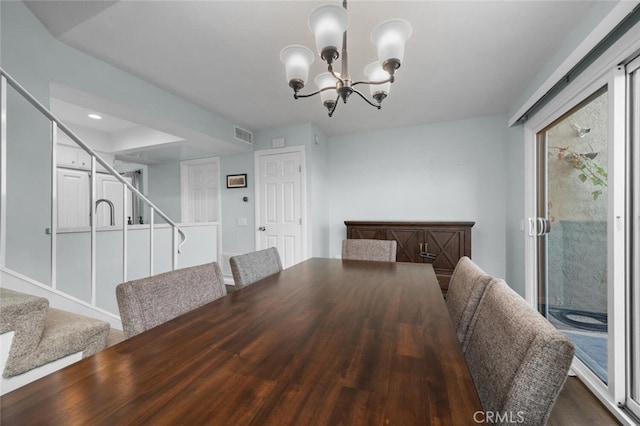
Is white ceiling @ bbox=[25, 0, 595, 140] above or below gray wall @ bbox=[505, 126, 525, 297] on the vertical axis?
above

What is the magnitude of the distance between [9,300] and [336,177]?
358cm

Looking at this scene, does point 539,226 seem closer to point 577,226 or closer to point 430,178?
point 577,226

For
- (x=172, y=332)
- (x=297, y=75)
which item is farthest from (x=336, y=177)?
(x=172, y=332)

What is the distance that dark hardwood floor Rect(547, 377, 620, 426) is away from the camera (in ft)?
4.57

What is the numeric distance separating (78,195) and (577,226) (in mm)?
5518

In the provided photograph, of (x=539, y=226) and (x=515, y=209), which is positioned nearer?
(x=539, y=226)

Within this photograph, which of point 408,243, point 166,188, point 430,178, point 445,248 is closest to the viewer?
point 445,248

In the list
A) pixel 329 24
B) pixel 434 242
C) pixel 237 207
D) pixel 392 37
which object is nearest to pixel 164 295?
pixel 329 24

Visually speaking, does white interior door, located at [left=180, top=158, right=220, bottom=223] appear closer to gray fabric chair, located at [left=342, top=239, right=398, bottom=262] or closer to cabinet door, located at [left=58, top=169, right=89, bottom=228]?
cabinet door, located at [left=58, top=169, right=89, bottom=228]

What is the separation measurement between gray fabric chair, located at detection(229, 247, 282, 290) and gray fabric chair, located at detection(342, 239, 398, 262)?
80 centimetres

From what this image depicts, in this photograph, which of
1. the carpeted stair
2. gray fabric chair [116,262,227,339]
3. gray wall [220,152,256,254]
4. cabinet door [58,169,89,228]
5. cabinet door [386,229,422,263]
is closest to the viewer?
gray fabric chair [116,262,227,339]

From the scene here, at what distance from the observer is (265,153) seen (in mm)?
3818

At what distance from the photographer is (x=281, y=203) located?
375 centimetres

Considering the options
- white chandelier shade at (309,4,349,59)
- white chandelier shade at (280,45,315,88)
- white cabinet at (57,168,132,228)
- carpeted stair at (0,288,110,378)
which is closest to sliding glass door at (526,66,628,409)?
white chandelier shade at (309,4,349,59)
